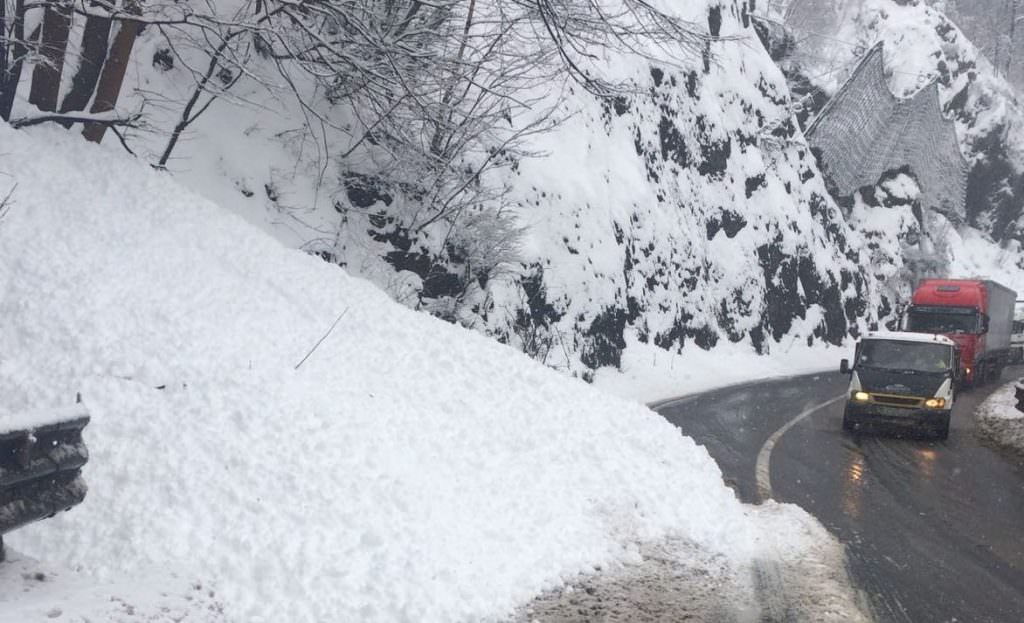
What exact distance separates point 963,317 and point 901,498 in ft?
54.3

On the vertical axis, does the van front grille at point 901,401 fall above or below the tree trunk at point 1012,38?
below

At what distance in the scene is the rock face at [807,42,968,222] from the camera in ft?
133

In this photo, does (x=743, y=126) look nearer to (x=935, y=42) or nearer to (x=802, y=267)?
(x=802, y=267)

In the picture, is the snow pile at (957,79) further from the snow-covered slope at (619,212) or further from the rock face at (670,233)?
the snow-covered slope at (619,212)

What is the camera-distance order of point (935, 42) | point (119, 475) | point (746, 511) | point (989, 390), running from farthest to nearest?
point (935, 42), point (989, 390), point (746, 511), point (119, 475)

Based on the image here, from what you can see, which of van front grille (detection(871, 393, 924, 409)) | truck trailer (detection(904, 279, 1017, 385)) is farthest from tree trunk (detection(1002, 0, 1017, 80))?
van front grille (detection(871, 393, 924, 409))

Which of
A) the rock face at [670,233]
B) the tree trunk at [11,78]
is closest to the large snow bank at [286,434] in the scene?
the tree trunk at [11,78]

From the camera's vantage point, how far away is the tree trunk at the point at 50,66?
9.35 meters

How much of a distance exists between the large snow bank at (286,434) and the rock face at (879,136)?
1448 inches

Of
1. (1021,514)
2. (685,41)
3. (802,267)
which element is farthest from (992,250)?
(685,41)

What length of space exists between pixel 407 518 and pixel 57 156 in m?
6.24

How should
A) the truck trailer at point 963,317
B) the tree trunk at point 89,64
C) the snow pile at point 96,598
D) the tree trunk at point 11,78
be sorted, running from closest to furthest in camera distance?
the snow pile at point 96,598 → the tree trunk at point 11,78 → the tree trunk at point 89,64 → the truck trailer at point 963,317

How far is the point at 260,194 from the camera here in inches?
527

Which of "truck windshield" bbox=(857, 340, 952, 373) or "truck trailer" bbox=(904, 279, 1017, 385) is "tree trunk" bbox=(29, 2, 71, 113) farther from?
"truck trailer" bbox=(904, 279, 1017, 385)
